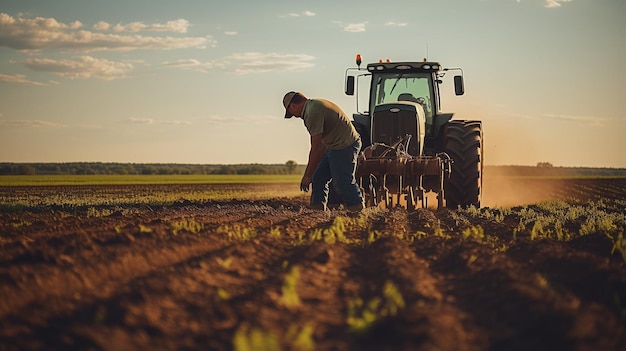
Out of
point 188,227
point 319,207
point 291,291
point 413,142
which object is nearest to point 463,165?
point 413,142

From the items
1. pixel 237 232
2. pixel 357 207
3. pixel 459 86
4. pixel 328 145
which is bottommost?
pixel 237 232

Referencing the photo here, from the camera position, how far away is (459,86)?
14484 mm

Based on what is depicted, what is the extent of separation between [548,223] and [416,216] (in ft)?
6.36

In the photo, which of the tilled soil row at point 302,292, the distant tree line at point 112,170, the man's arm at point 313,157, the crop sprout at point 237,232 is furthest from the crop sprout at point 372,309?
the distant tree line at point 112,170

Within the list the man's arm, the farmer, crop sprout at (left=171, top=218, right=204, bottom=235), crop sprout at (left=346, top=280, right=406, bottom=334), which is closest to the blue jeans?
the farmer

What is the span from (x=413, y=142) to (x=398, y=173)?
5.54ft

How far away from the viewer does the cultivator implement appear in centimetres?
1291

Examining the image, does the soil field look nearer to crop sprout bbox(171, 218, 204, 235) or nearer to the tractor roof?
crop sprout bbox(171, 218, 204, 235)

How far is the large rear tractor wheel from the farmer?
9.94ft

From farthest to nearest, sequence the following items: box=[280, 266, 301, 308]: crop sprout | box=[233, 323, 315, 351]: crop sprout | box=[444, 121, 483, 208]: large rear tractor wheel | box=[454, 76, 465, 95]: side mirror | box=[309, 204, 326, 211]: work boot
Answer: box=[454, 76, 465, 95]: side mirror
box=[444, 121, 483, 208]: large rear tractor wheel
box=[309, 204, 326, 211]: work boot
box=[280, 266, 301, 308]: crop sprout
box=[233, 323, 315, 351]: crop sprout

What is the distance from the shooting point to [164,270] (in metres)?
6.07

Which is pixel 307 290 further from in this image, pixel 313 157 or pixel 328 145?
pixel 328 145

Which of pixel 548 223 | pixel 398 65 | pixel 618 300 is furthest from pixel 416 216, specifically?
pixel 618 300

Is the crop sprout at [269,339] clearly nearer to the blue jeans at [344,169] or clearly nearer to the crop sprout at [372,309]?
the crop sprout at [372,309]
